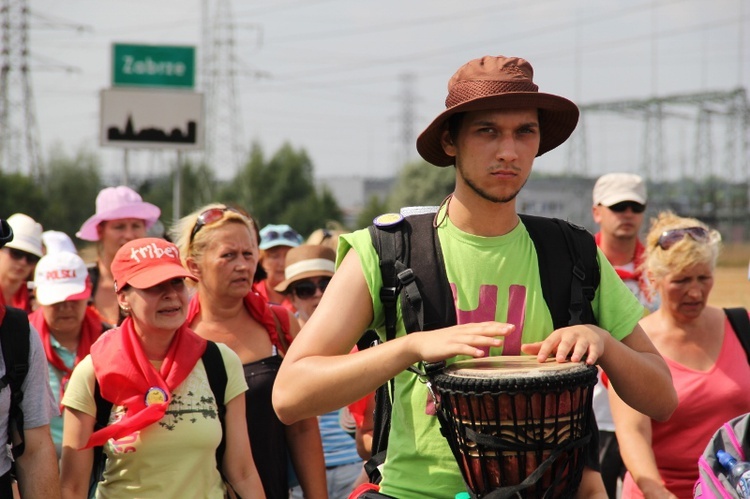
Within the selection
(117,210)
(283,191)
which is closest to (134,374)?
(117,210)

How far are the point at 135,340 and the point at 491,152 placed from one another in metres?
2.20

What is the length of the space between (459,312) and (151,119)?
9002mm

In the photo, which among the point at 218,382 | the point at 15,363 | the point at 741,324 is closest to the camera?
the point at 15,363

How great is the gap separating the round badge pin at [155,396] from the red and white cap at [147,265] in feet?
1.43

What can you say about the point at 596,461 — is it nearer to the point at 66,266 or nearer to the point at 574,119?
the point at 574,119

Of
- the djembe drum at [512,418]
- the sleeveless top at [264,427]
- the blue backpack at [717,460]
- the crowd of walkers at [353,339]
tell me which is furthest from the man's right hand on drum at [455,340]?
the sleeveless top at [264,427]

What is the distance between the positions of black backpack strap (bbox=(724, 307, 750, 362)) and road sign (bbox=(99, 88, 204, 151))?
7184 millimetres

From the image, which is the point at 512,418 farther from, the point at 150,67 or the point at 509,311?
the point at 150,67

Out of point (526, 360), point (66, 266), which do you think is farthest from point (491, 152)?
point (66, 266)

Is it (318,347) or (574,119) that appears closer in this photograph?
(318,347)

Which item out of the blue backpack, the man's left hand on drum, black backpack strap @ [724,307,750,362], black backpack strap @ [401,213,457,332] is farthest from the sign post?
the man's left hand on drum

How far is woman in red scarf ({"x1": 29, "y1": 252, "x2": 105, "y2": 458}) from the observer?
6.49 m

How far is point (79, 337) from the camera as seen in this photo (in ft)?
21.7

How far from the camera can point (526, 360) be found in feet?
9.18
